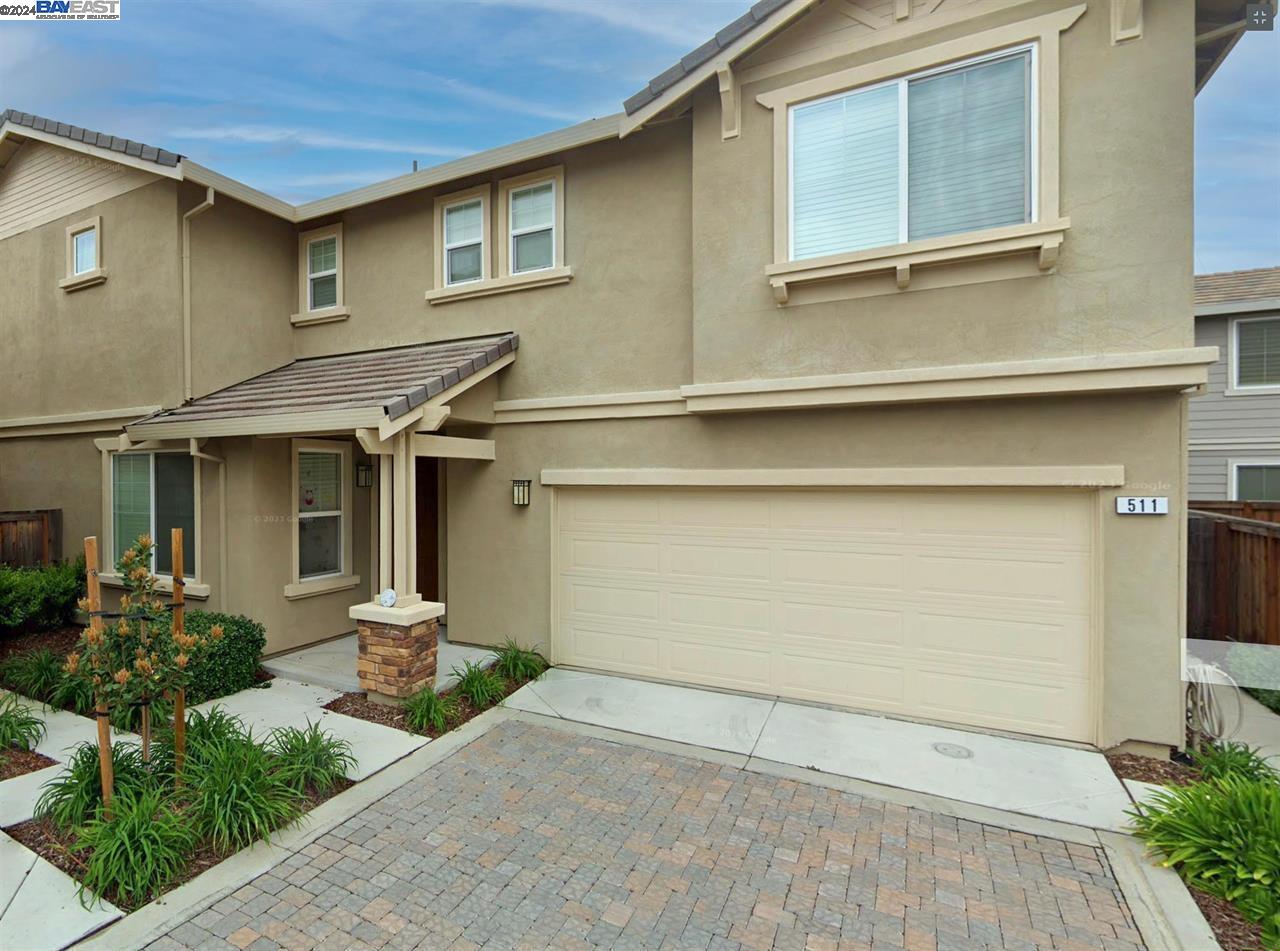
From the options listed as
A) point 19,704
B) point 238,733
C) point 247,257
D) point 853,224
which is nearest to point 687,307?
point 853,224

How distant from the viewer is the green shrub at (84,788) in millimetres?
4086

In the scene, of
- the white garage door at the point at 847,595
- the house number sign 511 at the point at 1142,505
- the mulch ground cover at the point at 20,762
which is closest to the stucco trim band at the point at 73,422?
the mulch ground cover at the point at 20,762

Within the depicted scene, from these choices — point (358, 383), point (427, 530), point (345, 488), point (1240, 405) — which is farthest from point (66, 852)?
point (1240, 405)

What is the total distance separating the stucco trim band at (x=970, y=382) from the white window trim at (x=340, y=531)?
5.13m

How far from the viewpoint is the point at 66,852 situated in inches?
151

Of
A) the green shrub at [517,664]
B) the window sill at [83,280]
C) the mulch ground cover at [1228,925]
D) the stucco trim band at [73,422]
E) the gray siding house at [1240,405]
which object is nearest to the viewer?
the mulch ground cover at [1228,925]

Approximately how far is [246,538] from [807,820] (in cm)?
691

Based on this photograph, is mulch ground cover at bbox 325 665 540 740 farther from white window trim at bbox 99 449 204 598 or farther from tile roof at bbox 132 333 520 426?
tile roof at bbox 132 333 520 426

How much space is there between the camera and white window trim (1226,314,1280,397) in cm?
1187

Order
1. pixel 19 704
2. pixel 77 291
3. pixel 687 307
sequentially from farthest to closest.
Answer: pixel 77 291 → pixel 687 307 → pixel 19 704

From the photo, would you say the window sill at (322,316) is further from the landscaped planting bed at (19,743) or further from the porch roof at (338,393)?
the landscaped planting bed at (19,743)

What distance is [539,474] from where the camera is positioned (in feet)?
24.8

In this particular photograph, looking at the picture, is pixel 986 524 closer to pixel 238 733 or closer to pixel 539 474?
pixel 539 474

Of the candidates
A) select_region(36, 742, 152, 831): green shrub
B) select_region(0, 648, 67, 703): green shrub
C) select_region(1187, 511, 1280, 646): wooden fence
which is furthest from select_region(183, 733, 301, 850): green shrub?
select_region(1187, 511, 1280, 646): wooden fence
